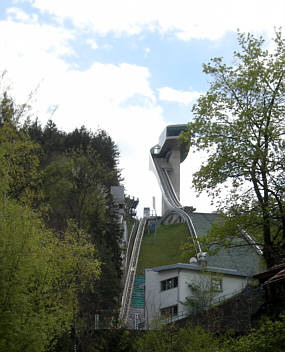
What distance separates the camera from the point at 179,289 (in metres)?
29.5

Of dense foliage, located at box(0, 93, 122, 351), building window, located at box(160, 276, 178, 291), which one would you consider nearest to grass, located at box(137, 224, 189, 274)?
dense foliage, located at box(0, 93, 122, 351)

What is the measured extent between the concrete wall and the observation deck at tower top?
4745 cm

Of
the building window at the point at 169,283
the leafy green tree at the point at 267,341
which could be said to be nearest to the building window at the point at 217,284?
the building window at the point at 169,283

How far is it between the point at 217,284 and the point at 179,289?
2366mm

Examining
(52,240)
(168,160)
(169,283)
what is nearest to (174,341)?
(52,240)

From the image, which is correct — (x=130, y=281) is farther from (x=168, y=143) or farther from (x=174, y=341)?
(x=168, y=143)

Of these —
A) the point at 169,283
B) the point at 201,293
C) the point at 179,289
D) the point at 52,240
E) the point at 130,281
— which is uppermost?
the point at 52,240

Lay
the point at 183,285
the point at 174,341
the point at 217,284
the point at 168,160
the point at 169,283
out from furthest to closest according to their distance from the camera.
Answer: the point at 168,160
the point at 169,283
the point at 183,285
the point at 217,284
the point at 174,341

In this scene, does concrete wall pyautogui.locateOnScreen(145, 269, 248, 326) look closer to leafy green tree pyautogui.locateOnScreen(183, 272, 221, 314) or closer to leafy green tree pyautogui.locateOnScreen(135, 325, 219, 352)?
leafy green tree pyautogui.locateOnScreen(183, 272, 221, 314)

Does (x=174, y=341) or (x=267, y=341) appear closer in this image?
(x=267, y=341)

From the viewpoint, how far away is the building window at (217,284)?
28828 mm

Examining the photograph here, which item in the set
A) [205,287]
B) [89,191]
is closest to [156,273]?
[205,287]

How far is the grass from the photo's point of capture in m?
44.0

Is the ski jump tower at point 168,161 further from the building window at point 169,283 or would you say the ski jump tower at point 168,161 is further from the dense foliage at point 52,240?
the building window at point 169,283
